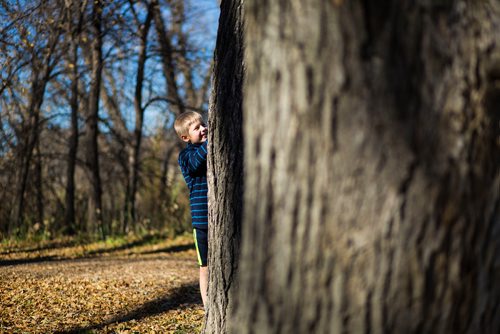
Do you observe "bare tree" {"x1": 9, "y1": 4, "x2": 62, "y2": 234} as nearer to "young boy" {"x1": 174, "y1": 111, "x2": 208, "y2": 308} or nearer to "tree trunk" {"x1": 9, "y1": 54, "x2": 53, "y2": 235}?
"tree trunk" {"x1": 9, "y1": 54, "x2": 53, "y2": 235}

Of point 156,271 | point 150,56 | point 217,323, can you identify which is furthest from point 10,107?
point 217,323

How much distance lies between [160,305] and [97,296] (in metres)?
0.65

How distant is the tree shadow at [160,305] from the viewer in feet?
13.5

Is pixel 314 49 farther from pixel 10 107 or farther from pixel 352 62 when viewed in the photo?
pixel 10 107

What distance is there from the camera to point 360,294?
4.69 feet

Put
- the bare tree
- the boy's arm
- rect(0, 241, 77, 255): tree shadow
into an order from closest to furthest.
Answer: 1. the boy's arm
2. rect(0, 241, 77, 255): tree shadow
3. the bare tree

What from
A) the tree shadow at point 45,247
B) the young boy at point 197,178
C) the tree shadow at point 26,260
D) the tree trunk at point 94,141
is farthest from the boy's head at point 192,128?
the tree trunk at point 94,141

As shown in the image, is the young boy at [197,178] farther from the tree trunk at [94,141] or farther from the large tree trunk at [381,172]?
the tree trunk at [94,141]

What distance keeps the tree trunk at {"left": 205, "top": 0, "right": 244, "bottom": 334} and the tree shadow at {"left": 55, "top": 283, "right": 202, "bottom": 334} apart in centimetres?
151

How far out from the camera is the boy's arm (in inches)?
146

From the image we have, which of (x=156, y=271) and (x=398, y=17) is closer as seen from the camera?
(x=398, y=17)

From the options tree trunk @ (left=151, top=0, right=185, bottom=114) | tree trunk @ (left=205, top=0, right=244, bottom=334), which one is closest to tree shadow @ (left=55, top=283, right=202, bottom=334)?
tree trunk @ (left=205, top=0, right=244, bottom=334)

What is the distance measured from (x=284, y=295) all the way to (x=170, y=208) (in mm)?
10737

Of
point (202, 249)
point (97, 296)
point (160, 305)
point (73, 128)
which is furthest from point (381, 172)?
point (73, 128)
